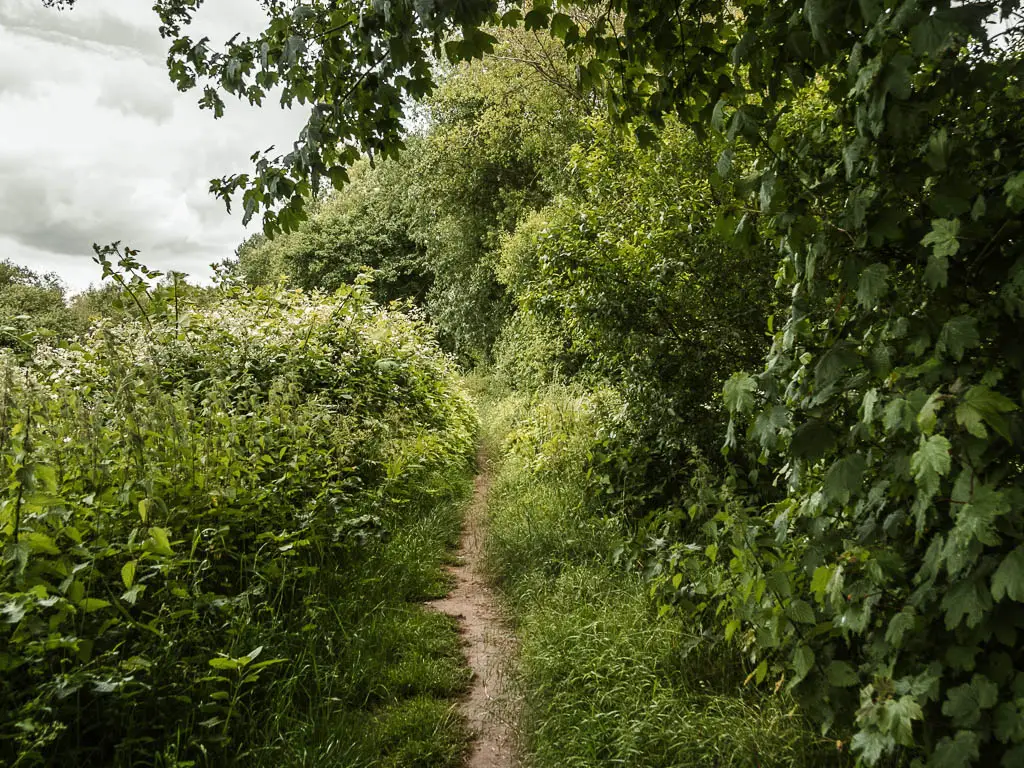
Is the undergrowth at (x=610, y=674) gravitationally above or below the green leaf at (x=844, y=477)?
below

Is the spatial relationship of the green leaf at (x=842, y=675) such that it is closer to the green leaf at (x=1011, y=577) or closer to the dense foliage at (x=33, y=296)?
the green leaf at (x=1011, y=577)

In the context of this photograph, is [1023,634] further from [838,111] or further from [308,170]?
[308,170]

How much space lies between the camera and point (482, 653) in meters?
4.72

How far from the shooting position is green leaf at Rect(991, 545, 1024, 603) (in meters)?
1.72

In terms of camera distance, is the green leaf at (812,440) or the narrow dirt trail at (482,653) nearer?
the green leaf at (812,440)

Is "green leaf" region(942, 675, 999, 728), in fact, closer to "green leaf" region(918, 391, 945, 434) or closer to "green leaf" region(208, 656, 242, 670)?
"green leaf" region(918, 391, 945, 434)

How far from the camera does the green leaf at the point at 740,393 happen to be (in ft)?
7.34

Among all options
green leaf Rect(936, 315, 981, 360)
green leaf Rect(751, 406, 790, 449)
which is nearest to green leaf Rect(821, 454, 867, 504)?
green leaf Rect(751, 406, 790, 449)

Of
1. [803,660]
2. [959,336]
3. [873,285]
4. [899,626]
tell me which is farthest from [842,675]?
[873,285]

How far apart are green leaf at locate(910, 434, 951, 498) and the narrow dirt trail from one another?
2.73 metres

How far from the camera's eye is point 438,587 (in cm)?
570

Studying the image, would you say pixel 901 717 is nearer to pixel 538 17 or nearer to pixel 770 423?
pixel 770 423

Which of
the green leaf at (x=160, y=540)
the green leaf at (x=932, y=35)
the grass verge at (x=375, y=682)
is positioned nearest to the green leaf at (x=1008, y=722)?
the green leaf at (x=932, y=35)

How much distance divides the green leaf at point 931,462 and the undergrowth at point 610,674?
180 centimetres
